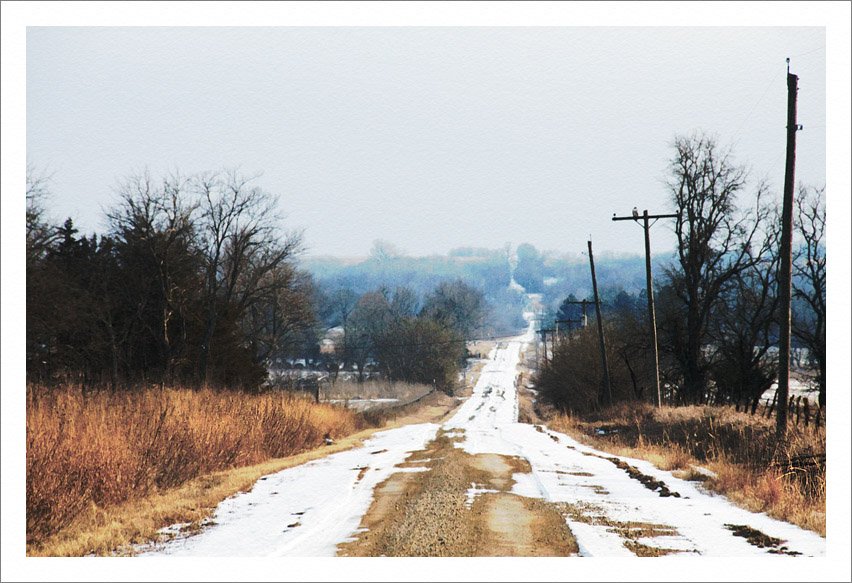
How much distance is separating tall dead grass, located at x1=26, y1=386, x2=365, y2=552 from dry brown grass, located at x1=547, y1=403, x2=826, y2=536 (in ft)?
26.3

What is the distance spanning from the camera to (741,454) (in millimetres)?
12531

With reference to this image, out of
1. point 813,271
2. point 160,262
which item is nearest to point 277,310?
point 160,262

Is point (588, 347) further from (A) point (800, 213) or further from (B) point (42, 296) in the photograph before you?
(B) point (42, 296)

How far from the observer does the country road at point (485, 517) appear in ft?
19.6

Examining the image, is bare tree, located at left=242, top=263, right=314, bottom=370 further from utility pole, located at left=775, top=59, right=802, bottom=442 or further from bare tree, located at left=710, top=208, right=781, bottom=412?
utility pole, located at left=775, top=59, right=802, bottom=442

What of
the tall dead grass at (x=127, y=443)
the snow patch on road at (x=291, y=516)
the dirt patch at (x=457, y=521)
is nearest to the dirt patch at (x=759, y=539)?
the dirt patch at (x=457, y=521)

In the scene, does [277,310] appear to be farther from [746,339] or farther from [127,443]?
[127,443]

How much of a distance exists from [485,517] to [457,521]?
0.40 meters

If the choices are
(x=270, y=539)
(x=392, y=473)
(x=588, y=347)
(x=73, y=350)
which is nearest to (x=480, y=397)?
(x=588, y=347)

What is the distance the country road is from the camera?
596cm

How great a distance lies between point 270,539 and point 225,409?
9077mm

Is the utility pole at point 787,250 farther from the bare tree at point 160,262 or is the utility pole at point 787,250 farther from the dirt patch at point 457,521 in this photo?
the bare tree at point 160,262

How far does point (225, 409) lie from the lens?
49.1 ft

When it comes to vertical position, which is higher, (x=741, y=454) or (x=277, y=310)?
A: (x=277, y=310)
